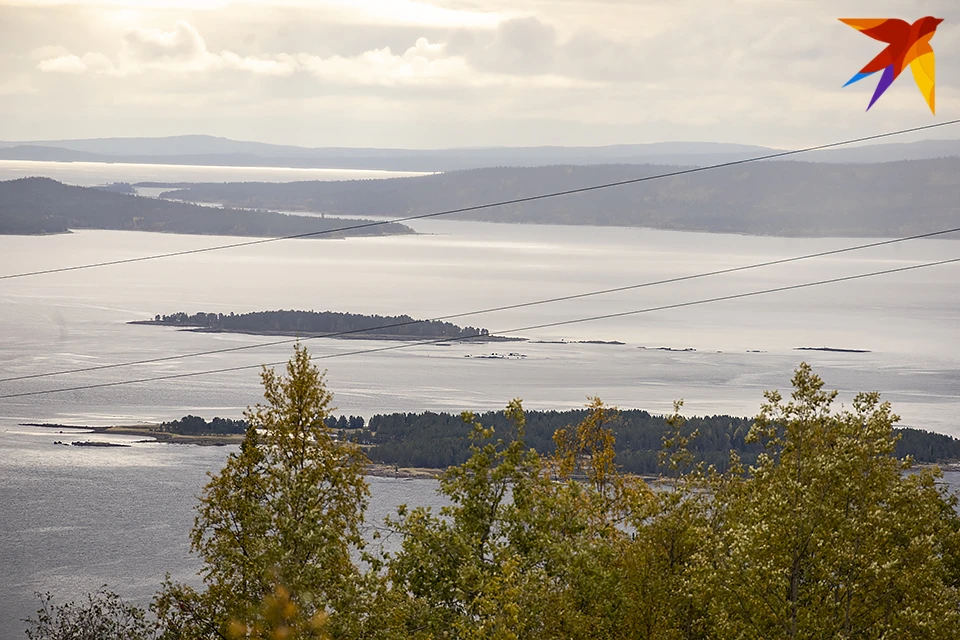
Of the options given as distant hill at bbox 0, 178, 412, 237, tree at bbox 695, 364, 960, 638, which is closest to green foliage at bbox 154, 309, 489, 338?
distant hill at bbox 0, 178, 412, 237

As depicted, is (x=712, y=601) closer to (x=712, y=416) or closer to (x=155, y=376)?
(x=712, y=416)

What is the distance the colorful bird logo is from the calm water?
84.3 feet

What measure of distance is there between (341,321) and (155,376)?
76.3ft

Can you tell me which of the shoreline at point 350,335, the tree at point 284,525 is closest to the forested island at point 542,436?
the shoreline at point 350,335

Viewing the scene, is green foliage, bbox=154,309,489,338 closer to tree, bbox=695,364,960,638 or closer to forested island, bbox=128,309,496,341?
forested island, bbox=128,309,496,341

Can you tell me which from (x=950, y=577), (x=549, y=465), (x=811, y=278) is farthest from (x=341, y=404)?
(x=811, y=278)

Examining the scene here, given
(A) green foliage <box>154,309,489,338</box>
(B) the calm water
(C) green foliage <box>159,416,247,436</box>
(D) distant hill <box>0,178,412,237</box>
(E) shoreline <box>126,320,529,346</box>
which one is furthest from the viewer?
(D) distant hill <box>0,178,412,237</box>

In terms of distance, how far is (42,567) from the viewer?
35.2 m

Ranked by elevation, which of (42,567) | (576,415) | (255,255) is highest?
(255,255)

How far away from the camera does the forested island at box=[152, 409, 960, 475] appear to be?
5184cm

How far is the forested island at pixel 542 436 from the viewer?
51.8 meters

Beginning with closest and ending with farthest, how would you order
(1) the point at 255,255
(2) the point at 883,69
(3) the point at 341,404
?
(2) the point at 883,69 → (3) the point at 341,404 → (1) the point at 255,255

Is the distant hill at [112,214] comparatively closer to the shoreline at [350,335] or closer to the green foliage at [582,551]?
the shoreline at [350,335]

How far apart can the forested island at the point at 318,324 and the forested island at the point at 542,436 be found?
33252 millimetres
